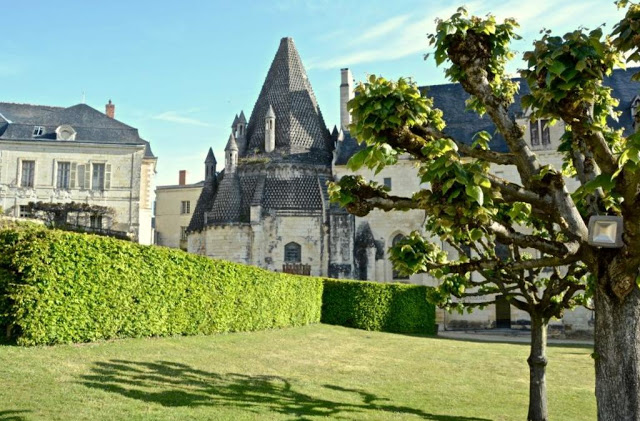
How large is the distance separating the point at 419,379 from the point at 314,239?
751 inches

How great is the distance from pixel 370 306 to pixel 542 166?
18.3m

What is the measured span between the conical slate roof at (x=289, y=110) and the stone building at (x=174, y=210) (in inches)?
577

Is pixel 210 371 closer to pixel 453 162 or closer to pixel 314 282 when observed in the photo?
pixel 453 162

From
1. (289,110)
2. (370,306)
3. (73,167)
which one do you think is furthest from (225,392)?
(289,110)

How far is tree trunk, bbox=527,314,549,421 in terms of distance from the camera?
8.77 m

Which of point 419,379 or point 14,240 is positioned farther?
point 419,379

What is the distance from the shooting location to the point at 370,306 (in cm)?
2348

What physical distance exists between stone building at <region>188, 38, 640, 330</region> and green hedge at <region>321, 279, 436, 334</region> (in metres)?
5.03

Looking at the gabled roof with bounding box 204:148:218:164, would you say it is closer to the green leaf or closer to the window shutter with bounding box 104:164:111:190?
the window shutter with bounding box 104:164:111:190

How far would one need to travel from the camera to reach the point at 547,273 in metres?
28.2

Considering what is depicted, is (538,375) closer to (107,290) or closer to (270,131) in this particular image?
(107,290)

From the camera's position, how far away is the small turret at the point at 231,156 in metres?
32.7

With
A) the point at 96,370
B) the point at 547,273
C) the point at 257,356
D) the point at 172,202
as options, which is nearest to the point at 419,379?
the point at 257,356

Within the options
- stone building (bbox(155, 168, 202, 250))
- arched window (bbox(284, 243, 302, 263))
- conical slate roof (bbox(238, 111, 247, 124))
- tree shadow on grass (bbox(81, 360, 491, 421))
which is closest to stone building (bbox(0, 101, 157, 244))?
conical slate roof (bbox(238, 111, 247, 124))
